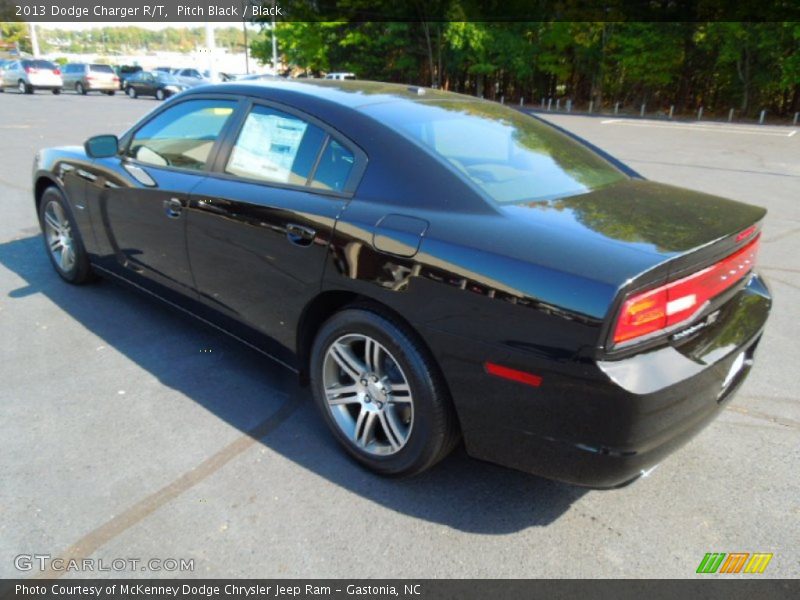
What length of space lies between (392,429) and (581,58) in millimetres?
35945

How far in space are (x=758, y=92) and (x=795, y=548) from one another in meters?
32.1

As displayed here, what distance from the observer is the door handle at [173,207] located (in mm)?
3252

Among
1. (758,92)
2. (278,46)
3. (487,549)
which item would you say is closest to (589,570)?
(487,549)

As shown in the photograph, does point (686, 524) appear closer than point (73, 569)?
No

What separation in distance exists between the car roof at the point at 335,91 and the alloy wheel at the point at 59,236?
1790mm

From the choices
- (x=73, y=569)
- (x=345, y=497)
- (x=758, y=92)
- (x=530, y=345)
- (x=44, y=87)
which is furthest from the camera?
(x=44, y=87)

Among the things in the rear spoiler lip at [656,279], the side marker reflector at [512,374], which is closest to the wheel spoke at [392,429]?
the side marker reflector at [512,374]

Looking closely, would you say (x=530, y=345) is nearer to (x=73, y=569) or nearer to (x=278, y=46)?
(x=73, y=569)

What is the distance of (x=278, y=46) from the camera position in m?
46.7

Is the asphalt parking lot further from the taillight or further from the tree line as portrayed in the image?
the tree line

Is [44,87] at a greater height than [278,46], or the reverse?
[278,46]

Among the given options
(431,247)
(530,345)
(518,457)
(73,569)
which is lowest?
(73,569)

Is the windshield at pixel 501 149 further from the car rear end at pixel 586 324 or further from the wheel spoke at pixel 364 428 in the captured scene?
the wheel spoke at pixel 364 428

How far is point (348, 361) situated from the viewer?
2596 millimetres
